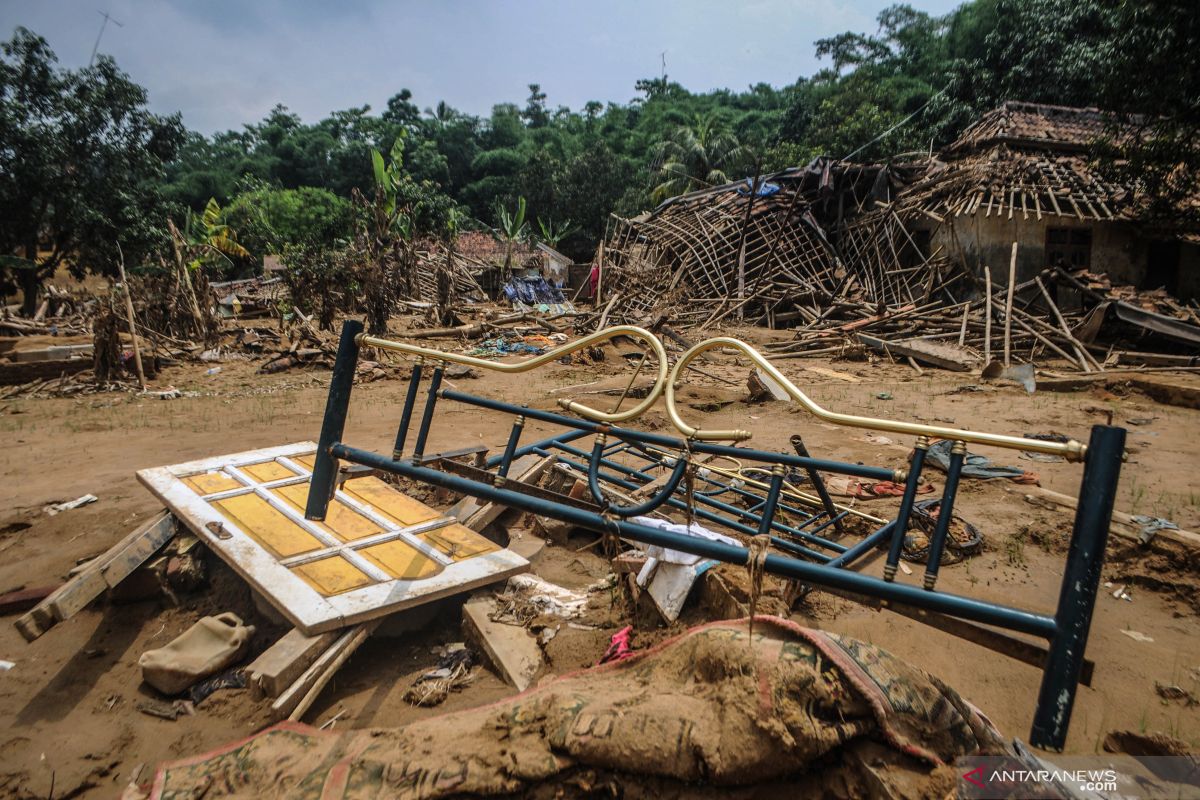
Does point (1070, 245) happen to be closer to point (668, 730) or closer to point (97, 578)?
point (668, 730)

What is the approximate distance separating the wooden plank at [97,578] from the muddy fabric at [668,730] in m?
1.21

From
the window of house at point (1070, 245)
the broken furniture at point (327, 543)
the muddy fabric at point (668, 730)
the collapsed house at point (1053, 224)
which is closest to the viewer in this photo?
the muddy fabric at point (668, 730)

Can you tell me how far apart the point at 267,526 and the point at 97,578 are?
2.34ft

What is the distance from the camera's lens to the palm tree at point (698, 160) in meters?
28.5

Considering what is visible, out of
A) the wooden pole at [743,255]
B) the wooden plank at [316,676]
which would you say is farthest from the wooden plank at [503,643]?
the wooden pole at [743,255]

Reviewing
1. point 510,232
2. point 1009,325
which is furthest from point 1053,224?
point 510,232

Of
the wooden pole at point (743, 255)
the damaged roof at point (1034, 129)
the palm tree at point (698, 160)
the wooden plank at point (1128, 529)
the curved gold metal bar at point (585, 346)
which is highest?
the palm tree at point (698, 160)

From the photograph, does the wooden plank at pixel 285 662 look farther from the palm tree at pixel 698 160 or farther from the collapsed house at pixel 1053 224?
the palm tree at pixel 698 160

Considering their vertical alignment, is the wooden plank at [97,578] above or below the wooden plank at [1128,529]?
below

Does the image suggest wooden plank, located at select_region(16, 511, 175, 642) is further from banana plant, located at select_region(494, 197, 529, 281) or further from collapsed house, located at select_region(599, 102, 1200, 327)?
banana plant, located at select_region(494, 197, 529, 281)

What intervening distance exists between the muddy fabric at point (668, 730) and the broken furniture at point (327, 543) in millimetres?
666

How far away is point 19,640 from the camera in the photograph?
3.03m

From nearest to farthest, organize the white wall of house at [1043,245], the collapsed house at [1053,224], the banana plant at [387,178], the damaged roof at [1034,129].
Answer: the collapsed house at [1053,224] < the white wall of house at [1043,245] < the damaged roof at [1034,129] < the banana plant at [387,178]

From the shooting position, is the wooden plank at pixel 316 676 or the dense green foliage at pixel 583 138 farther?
the dense green foliage at pixel 583 138
